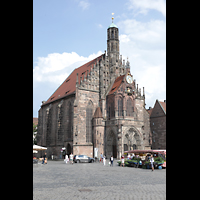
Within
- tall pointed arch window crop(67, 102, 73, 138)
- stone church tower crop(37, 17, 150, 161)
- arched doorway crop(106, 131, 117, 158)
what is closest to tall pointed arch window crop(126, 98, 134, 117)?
stone church tower crop(37, 17, 150, 161)

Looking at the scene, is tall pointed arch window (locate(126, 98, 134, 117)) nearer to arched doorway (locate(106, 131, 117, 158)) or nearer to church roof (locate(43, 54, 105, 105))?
arched doorway (locate(106, 131, 117, 158))

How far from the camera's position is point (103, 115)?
45.5 metres

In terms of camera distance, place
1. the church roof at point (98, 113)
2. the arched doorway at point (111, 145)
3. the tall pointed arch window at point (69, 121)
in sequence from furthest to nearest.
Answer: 1. the tall pointed arch window at point (69, 121)
2. the church roof at point (98, 113)
3. the arched doorway at point (111, 145)

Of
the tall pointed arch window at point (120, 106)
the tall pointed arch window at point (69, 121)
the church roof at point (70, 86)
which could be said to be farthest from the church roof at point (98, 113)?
the church roof at point (70, 86)

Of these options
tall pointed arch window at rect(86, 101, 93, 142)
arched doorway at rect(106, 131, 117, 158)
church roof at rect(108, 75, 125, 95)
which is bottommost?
arched doorway at rect(106, 131, 117, 158)

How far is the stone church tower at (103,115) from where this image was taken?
43.3m

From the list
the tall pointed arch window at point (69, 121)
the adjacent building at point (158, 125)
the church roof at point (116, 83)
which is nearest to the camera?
the tall pointed arch window at point (69, 121)

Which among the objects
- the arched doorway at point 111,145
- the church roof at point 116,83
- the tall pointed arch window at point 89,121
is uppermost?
the church roof at point 116,83

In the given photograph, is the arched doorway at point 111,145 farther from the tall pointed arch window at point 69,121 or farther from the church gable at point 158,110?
the church gable at point 158,110

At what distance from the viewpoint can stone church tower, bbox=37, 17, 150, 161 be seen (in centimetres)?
4328

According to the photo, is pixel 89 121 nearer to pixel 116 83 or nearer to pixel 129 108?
pixel 129 108

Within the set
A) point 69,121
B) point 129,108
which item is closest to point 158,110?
point 129,108
